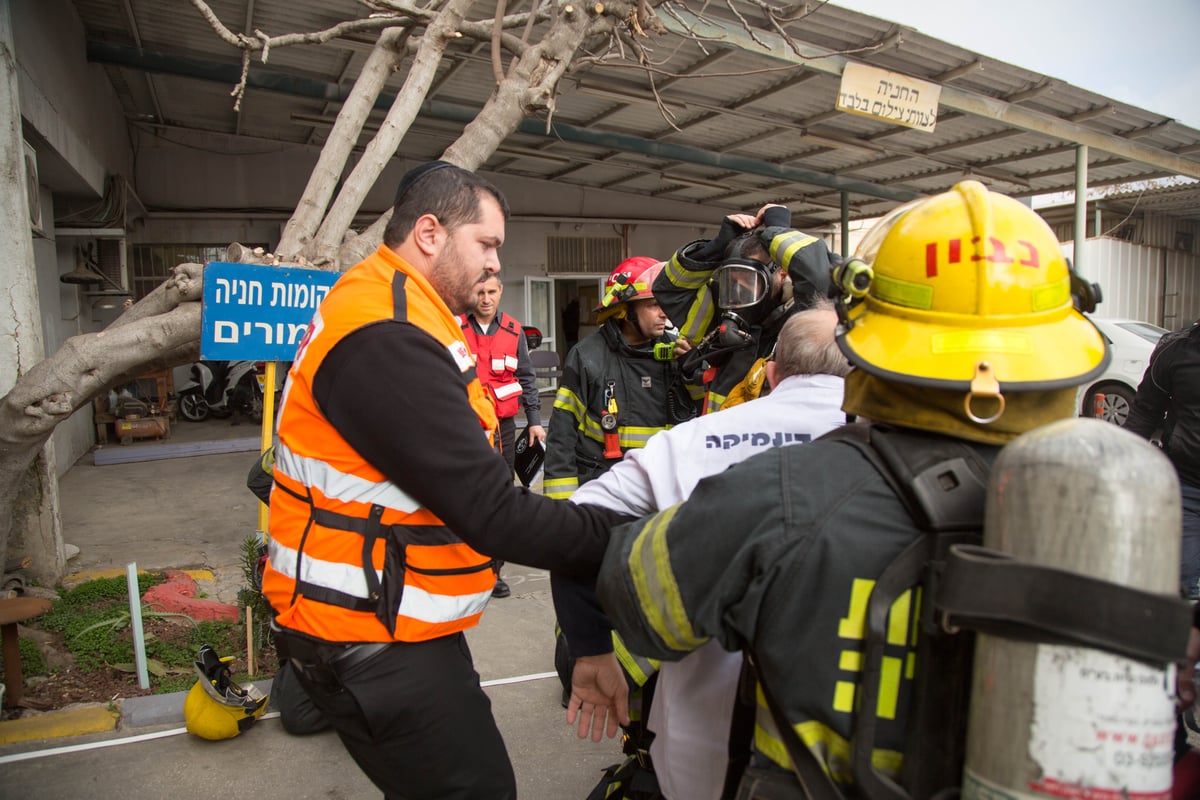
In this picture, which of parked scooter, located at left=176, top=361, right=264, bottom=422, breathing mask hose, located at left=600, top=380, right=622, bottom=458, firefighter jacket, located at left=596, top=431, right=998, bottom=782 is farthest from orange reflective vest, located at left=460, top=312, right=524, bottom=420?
parked scooter, located at left=176, top=361, right=264, bottom=422

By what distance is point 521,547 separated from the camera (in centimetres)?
158

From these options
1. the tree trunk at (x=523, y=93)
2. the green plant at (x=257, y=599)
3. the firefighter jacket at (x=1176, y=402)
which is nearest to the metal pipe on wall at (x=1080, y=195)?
the firefighter jacket at (x=1176, y=402)

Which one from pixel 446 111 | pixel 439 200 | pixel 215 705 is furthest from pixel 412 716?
pixel 446 111

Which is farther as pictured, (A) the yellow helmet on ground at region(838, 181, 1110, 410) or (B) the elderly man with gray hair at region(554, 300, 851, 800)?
(B) the elderly man with gray hair at region(554, 300, 851, 800)

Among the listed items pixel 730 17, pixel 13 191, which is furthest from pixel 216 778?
pixel 730 17

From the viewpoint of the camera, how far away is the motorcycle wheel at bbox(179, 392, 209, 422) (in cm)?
1266

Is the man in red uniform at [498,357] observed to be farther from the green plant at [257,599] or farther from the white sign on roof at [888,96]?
the white sign on roof at [888,96]

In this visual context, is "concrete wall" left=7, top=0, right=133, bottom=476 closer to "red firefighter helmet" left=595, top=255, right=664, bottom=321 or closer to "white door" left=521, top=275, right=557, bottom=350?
"red firefighter helmet" left=595, top=255, right=664, bottom=321

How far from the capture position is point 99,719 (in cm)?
338

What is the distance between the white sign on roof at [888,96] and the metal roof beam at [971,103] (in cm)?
22

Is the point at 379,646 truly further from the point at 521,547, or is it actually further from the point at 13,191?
the point at 13,191

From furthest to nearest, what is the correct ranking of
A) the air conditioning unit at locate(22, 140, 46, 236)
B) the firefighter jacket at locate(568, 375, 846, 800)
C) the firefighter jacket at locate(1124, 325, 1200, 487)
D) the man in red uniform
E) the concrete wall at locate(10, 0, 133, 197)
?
the concrete wall at locate(10, 0, 133, 197)
the air conditioning unit at locate(22, 140, 46, 236)
the man in red uniform
the firefighter jacket at locate(1124, 325, 1200, 487)
the firefighter jacket at locate(568, 375, 846, 800)

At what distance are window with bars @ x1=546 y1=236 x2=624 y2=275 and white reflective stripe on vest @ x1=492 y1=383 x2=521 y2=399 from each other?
10.6 metres

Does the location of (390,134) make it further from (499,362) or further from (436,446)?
(436,446)
